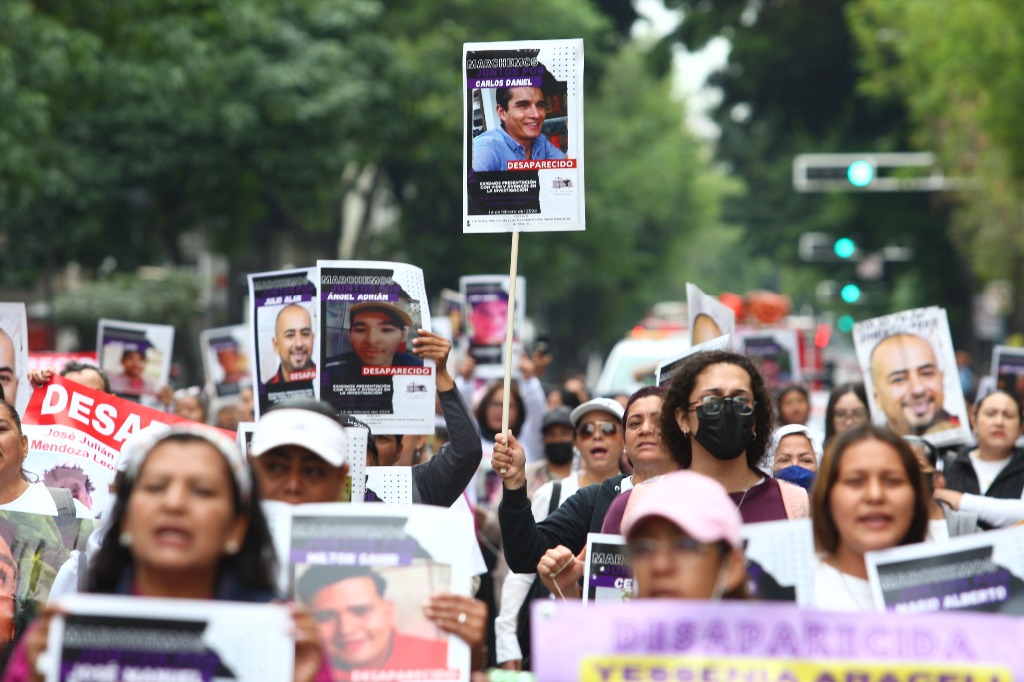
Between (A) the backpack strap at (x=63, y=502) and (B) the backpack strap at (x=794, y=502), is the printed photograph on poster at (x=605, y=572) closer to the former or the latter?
(B) the backpack strap at (x=794, y=502)

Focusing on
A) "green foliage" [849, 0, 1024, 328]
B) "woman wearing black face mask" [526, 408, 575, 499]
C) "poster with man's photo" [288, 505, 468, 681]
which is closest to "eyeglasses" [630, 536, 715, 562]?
"poster with man's photo" [288, 505, 468, 681]

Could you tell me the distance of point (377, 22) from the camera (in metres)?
32.2

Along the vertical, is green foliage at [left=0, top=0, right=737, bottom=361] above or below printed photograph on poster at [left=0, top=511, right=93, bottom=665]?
above

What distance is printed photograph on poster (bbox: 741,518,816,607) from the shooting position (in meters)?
4.26

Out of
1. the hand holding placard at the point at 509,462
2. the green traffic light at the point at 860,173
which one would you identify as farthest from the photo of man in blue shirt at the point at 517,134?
the green traffic light at the point at 860,173

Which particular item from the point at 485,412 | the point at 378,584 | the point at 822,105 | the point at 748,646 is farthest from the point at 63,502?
the point at 822,105

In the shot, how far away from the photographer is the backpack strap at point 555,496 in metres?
8.04

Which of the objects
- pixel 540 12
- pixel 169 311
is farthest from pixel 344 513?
pixel 540 12

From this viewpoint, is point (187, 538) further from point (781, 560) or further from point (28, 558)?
point (28, 558)

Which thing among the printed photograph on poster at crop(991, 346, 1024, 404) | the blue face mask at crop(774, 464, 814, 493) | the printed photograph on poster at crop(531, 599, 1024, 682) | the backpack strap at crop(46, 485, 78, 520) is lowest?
the printed photograph on poster at crop(531, 599, 1024, 682)

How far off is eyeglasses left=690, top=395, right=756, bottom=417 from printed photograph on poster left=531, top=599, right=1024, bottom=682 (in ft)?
5.48

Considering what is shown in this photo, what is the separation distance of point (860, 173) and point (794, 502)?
20668 mm

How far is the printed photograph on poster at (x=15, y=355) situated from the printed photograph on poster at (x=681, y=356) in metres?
3.34

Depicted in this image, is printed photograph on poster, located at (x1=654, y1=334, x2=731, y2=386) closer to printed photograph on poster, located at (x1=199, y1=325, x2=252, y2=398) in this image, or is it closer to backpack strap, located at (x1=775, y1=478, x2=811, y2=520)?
backpack strap, located at (x1=775, y1=478, x2=811, y2=520)
